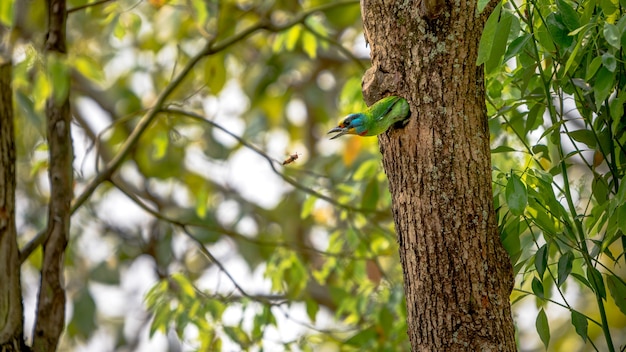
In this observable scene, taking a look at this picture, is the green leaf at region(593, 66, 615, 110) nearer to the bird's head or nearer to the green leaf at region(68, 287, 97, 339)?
the bird's head

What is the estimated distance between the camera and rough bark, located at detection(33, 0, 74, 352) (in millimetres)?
2357

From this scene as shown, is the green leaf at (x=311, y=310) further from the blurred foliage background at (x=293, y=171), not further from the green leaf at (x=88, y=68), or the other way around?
the green leaf at (x=88, y=68)

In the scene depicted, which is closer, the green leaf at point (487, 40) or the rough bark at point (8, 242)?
the green leaf at point (487, 40)

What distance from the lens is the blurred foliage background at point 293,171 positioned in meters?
1.75

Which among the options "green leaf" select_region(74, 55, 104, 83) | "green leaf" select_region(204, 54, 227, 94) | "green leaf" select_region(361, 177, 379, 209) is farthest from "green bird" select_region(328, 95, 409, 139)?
"green leaf" select_region(204, 54, 227, 94)

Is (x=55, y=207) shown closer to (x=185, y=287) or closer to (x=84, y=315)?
(x=185, y=287)

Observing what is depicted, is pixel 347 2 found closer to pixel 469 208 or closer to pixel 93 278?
pixel 469 208

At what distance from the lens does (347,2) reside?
11.1ft

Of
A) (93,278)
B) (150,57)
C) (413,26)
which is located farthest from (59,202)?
(150,57)

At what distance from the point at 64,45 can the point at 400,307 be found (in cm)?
159

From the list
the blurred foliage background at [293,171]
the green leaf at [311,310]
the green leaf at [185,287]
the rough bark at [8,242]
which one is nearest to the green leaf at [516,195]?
the blurred foliage background at [293,171]

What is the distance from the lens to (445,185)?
166 cm

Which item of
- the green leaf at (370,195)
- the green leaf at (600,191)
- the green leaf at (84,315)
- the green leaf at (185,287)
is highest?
the green leaf at (84,315)

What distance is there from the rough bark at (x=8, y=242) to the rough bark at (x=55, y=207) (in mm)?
77
